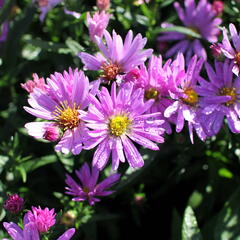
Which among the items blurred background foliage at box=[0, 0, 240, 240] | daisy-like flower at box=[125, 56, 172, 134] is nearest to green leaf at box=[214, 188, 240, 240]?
blurred background foliage at box=[0, 0, 240, 240]

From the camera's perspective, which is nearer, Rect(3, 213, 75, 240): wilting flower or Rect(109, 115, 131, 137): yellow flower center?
Rect(3, 213, 75, 240): wilting flower

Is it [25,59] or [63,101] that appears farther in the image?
[25,59]

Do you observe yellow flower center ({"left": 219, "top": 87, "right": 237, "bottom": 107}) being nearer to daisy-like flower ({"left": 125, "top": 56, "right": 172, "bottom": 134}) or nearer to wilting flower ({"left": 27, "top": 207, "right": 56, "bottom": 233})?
daisy-like flower ({"left": 125, "top": 56, "right": 172, "bottom": 134})

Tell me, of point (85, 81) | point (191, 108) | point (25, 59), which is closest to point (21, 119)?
point (25, 59)

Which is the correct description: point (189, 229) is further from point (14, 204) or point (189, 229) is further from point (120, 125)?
point (14, 204)

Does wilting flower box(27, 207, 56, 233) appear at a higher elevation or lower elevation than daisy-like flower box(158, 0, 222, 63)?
lower

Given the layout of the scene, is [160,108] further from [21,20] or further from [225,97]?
[21,20]

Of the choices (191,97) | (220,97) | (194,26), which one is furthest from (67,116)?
(194,26)
